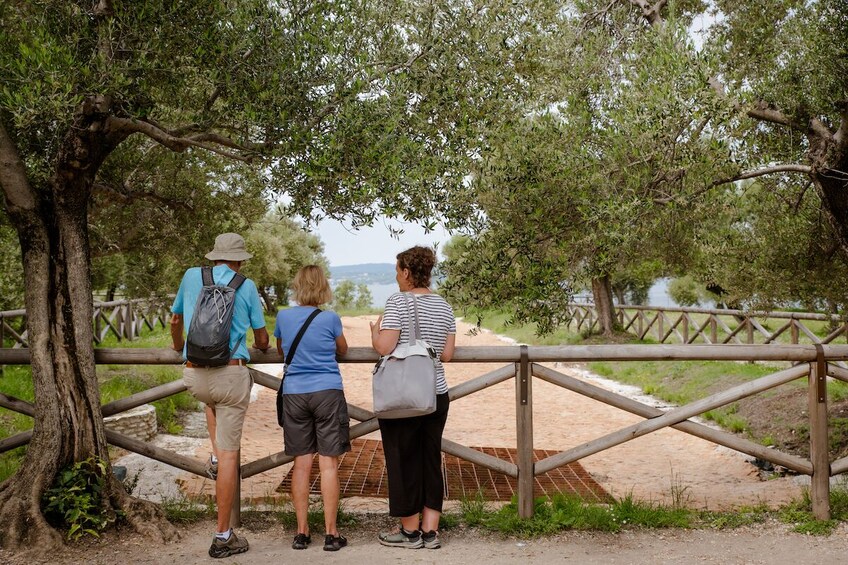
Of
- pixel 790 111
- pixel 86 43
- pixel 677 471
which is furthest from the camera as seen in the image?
pixel 677 471

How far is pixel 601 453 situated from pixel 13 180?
367 inches

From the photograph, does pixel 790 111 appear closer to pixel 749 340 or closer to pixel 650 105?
pixel 650 105

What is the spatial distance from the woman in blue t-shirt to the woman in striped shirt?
1.15 ft

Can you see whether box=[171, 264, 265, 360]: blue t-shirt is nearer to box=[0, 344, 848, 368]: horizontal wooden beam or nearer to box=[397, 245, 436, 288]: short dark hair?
box=[0, 344, 848, 368]: horizontal wooden beam

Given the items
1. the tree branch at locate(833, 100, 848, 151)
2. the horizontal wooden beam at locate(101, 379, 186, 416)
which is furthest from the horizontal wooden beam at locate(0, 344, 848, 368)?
the tree branch at locate(833, 100, 848, 151)

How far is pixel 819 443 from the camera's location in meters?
5.68

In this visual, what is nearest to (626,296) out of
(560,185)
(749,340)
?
(749,340)

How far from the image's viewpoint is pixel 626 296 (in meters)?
53.8

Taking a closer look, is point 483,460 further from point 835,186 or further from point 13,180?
point 835,186

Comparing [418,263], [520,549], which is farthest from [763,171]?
[520,549]

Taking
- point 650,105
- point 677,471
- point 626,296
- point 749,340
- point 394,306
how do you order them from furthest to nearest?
1. point 626,296
2. point 749,340
3. point 677,471
4. point 650,105
5. point 394,306

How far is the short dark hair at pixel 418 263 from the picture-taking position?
5.02 meters

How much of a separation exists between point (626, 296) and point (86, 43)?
51894mm

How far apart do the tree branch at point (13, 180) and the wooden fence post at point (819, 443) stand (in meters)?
6.47
